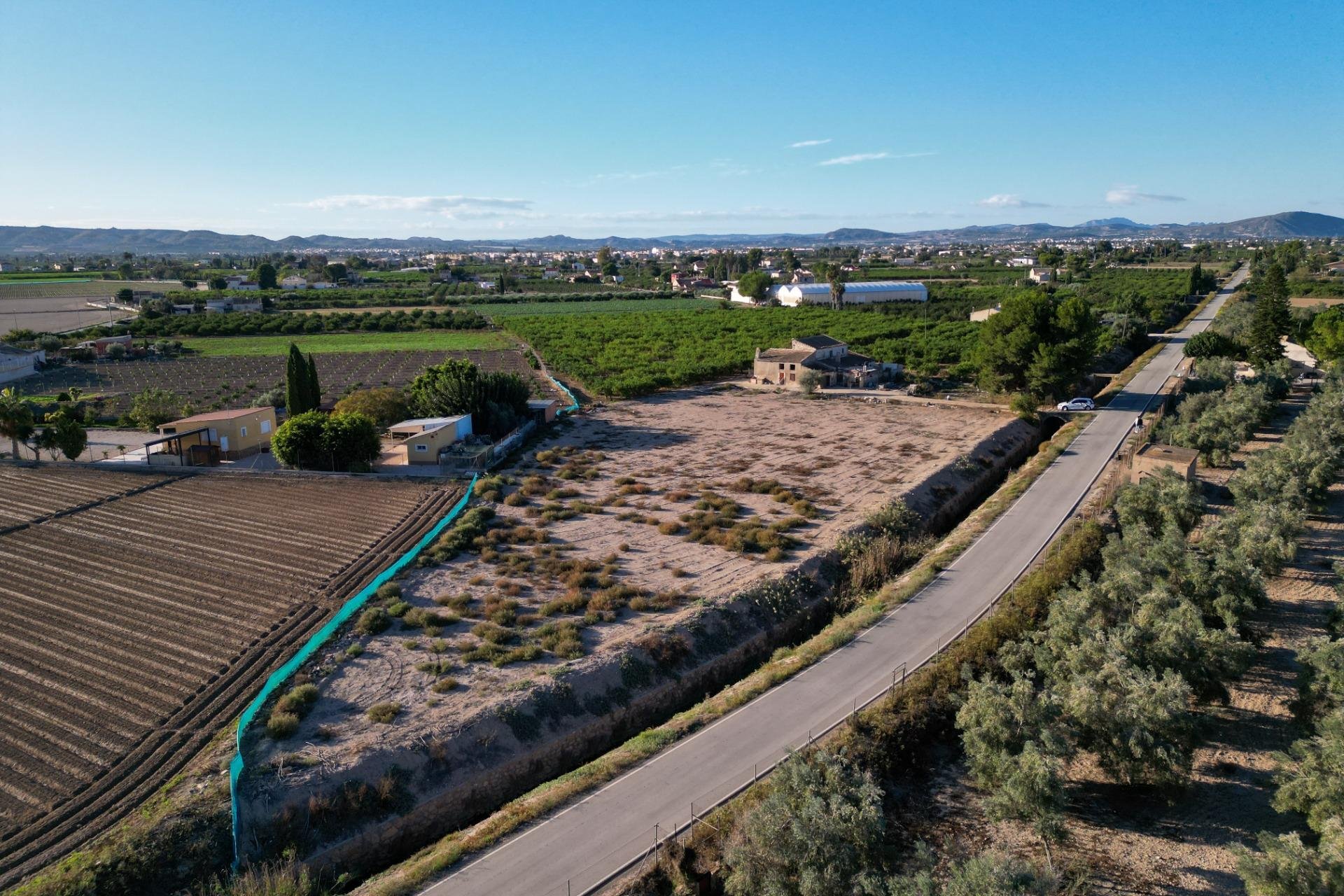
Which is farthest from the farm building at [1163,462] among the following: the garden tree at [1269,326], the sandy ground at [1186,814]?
the garden tree at [1269,326]

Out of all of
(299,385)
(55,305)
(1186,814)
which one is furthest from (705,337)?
(55,305)

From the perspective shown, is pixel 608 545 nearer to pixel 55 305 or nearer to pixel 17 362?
pixel 17 362

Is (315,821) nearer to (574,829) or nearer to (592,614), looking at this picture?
(574,829)

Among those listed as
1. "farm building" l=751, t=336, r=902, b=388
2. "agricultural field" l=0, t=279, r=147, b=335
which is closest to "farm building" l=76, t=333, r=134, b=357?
"agricultural field" l=0, t=279, r=147, b=335

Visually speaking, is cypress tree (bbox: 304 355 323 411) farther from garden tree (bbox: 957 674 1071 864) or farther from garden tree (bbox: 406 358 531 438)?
garden tree (bbox: 957 674 1071 864)

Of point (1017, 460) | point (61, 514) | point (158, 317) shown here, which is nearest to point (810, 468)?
point (1017, 460)

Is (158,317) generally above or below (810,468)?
above
